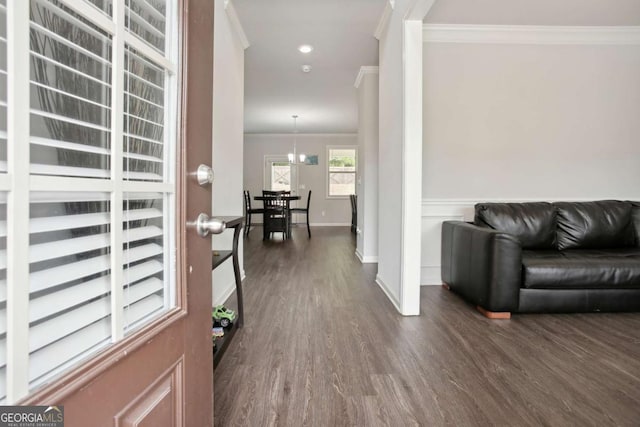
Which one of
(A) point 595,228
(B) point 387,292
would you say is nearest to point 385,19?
(B) point 387,292

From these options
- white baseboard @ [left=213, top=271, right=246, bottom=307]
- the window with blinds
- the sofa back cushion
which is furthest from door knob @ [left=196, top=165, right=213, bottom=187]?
the sofa back cushion

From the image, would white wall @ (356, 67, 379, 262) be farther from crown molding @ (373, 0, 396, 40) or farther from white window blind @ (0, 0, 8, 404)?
white window blind @ (0, 0, 8, 404)

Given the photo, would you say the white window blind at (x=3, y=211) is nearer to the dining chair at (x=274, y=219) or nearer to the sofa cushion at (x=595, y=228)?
the sofa cushion at (x=595, y=228)

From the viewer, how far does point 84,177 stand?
1.68 feet

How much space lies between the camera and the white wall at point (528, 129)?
3180mm

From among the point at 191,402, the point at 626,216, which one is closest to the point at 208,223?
the point at 191,402

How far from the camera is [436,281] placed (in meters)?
3.23

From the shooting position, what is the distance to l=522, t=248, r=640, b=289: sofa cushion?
90.4 inches

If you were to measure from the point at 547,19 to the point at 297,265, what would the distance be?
3.50 m

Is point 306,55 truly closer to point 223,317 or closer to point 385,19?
point 385,19

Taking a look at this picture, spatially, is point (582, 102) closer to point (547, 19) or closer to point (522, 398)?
point (547, 19)

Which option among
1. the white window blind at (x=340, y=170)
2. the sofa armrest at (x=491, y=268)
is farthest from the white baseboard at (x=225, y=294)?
the white window blind at (x=340, y=170)
